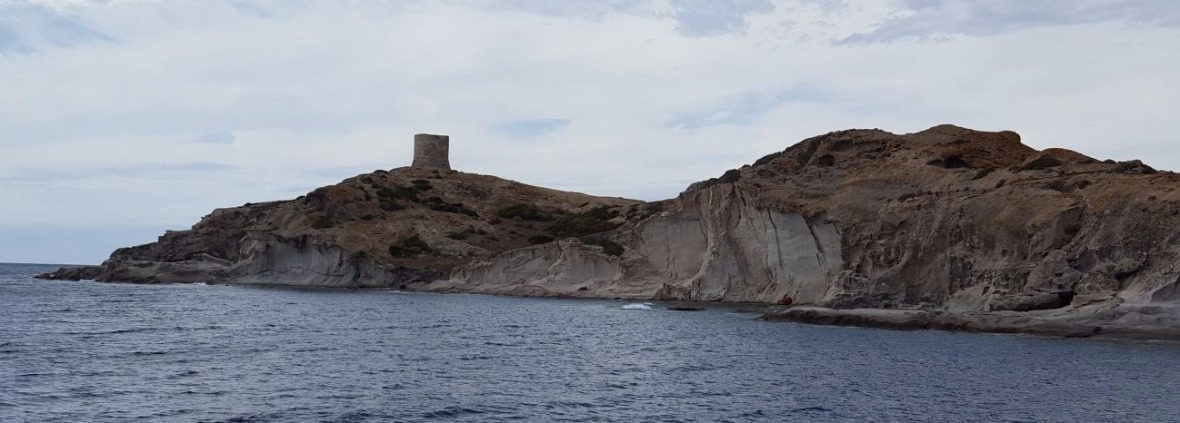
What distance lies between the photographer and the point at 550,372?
3353 cm

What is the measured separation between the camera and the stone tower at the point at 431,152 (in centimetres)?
13650

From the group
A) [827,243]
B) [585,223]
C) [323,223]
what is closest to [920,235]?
[827,243]

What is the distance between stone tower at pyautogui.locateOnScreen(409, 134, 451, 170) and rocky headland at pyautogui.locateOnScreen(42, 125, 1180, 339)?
2099 cm

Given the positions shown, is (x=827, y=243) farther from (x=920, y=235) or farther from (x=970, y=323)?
(x=970, y=323)

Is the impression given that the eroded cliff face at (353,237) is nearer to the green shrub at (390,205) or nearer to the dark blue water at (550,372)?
the green shrub at (390,205)

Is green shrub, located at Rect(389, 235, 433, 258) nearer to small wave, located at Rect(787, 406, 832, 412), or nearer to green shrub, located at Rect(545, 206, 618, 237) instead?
green shrub, located at Rect(545, 206, 618, 237)

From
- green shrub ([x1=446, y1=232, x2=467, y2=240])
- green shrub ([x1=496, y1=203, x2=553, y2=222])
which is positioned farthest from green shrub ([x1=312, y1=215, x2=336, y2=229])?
green shrub ([x1=496, y1=203, x2=553, y2=222])

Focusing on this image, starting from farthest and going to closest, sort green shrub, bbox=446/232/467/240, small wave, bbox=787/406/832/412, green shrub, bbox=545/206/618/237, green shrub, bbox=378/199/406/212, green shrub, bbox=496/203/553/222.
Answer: green shrub, bbox=496/203/553/222, green shrub, bbox=378/199/406/212, green shrub, bbox=545/206/618/237, green shrub, bbox=446/232/467/240, small wave, bbox=787/406/832/412

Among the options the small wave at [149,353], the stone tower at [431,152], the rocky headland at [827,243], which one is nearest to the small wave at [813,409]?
the small wave at [149,353]

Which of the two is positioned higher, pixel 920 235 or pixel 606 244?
pixel 606 244

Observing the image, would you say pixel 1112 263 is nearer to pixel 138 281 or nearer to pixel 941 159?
pixel 941 159

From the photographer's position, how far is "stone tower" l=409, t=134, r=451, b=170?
13650 centimetres

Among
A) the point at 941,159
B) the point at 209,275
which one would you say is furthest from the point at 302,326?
the point at 209,275

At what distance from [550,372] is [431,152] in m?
106
